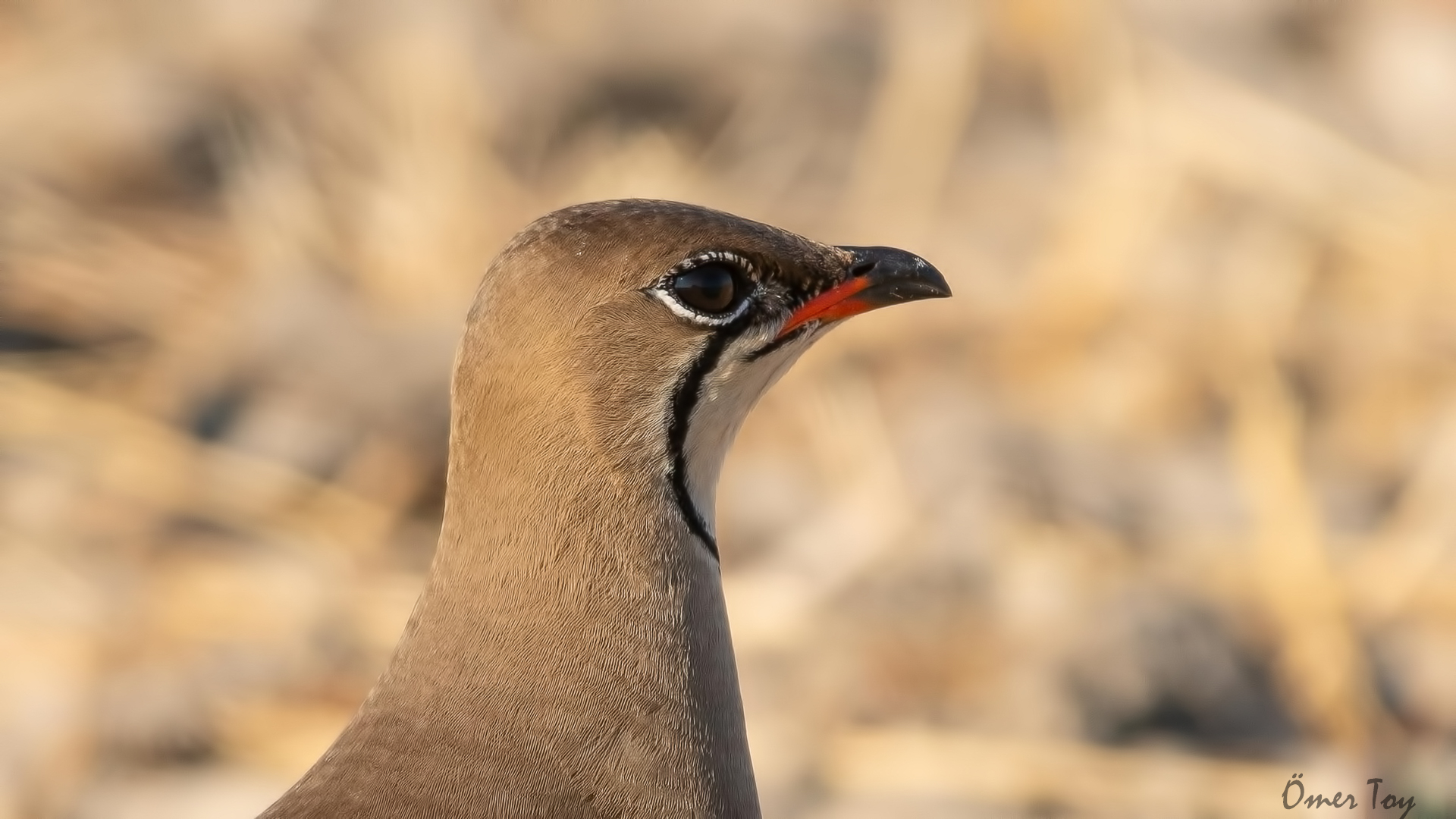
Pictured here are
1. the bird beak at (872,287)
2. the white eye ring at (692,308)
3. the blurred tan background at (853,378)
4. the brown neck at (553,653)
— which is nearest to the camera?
the brown neck at (553,653)

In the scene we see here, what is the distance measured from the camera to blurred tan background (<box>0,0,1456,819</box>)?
4348mm

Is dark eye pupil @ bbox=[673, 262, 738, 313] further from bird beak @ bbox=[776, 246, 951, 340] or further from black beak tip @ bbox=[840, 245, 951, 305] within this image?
black beak tip @ bbox=[840, 245, 951, 305]

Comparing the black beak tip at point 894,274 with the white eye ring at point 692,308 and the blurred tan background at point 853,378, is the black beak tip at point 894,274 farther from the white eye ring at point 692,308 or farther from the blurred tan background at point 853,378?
the blurred tan background at point 853,378

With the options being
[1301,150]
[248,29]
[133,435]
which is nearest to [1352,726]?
[1301,150]

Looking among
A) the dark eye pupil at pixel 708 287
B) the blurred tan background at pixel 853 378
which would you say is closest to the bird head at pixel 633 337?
the dark eye pupil at pixel 708 287

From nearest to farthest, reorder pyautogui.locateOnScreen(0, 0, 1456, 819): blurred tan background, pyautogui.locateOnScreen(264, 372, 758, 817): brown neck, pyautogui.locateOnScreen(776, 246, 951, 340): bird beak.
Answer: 1. pyautogui.locateOnScreen(264, 372, 758, 817): brown neck
2. pyautogui.locateOnScreen(776, 246, 951, 340): bird beak
3. pyautogui.locateOnScreen(0, 0, 1456, 819): blurred tan background

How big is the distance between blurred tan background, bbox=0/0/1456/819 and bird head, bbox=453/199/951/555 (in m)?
1.88

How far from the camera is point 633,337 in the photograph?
2.39m

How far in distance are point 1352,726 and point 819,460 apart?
5.10 feet

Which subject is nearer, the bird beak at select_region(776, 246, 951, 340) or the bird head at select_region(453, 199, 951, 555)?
the bird head at select_region(453, 199, 951, 555)

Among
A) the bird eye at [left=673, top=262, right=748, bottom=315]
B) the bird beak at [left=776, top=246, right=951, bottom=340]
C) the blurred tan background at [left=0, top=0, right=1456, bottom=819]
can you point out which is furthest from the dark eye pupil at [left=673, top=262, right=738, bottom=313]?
the blurred tan background at [left=0, top=0, right=1456, bottom=819]

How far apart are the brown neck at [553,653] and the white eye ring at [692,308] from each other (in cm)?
20

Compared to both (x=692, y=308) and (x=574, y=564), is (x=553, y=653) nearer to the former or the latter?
(x=574, y=564)

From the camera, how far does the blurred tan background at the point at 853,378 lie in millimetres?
4348
